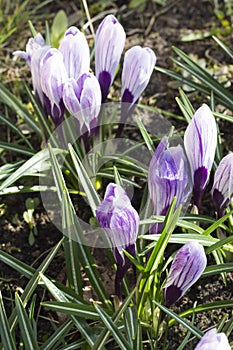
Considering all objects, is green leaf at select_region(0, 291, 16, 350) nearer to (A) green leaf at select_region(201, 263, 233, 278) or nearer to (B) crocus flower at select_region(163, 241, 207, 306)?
(B) crocus flower at select_region(163, 241, 207, 306)

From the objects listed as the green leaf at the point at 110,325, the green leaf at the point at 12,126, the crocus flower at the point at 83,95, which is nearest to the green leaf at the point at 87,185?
the crocus flower at the point at 83,95

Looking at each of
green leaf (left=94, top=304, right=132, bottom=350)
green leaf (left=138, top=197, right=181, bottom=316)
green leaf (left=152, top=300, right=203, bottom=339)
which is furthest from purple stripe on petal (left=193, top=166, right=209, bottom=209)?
green leaf (left=94, top=304, right=132, bottom=350)

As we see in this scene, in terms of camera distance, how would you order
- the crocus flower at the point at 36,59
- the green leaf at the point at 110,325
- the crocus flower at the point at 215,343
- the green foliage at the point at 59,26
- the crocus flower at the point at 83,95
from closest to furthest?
the crocus flower at the point at 215,343
the green leaf at the point at 110,325
the crocus flower at the point at 83,95
the crocus flower at the point at 36,59
the green foliage at the point at 59,26

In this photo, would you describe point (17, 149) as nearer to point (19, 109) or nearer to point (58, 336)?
point (19, 109)

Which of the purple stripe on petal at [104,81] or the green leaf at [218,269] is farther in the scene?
the purple stripe on petal at [104,81]

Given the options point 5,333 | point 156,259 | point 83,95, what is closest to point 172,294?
point 156,259

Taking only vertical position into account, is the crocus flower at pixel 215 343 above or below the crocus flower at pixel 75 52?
below

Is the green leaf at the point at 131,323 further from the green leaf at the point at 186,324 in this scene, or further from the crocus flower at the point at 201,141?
the crocus flower at the point at 201,141

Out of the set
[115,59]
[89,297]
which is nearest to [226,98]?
[115,59]
